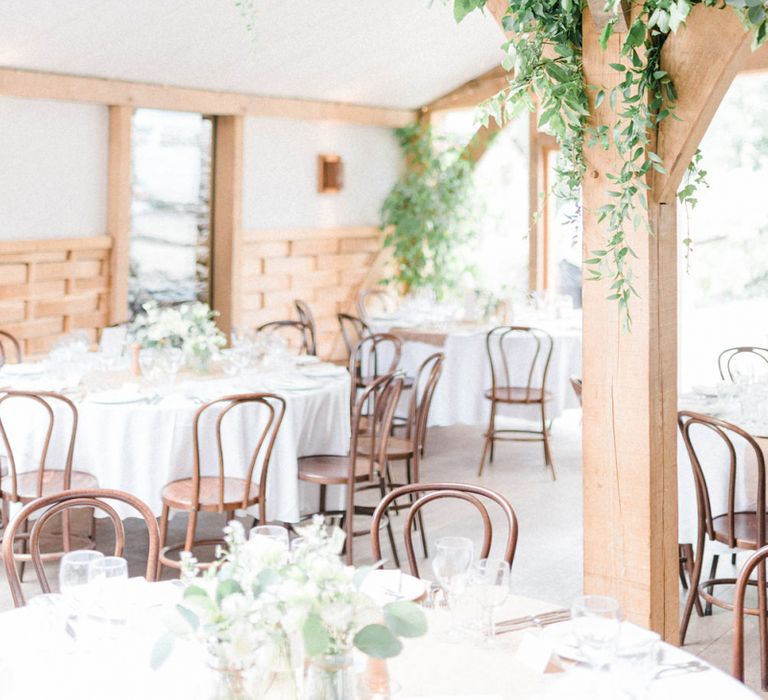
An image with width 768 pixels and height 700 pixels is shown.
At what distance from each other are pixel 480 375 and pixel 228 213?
276cm

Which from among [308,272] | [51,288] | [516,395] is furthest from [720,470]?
[308,272]

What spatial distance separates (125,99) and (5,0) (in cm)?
181

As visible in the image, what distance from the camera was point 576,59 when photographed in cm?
320

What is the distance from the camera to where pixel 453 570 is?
2.37 m

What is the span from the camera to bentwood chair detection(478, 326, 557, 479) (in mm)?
7258

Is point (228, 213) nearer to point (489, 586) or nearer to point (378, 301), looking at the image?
point (378, 301)

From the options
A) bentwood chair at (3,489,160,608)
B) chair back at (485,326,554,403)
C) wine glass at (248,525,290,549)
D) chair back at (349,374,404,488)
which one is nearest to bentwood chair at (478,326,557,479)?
chair back at (485,326,554,403)

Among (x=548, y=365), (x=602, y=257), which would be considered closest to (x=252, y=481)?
(x=602, y=257)

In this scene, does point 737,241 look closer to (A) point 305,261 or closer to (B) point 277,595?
(A) point 305,261

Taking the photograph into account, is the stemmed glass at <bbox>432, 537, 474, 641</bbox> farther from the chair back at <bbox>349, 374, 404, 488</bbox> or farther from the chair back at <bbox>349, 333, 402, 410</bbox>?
the chair back at <bbox>349, 333, 402, 410</bbox>

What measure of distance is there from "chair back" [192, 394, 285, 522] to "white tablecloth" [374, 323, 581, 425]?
107 inches

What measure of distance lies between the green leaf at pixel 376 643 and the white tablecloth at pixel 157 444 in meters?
3.14

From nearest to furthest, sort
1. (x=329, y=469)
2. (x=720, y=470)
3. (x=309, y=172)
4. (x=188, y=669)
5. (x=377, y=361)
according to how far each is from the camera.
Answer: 1. (x=188, y=669)
2. (x=720, y=470)
3. (x=329, y=469)
4. (x=377, y=361)
5. (x=309, y=172)

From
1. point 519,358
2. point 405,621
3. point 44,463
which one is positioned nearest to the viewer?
point 405,621
